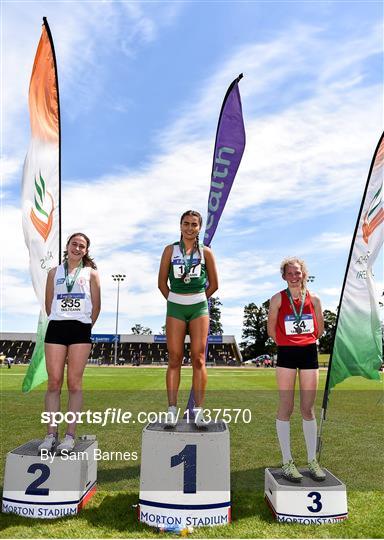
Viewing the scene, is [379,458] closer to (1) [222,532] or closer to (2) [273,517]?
(2) [273,517]

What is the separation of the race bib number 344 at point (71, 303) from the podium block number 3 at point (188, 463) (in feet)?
5.26

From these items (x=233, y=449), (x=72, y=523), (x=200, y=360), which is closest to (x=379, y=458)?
(x=233, y=449)

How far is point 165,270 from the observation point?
15.4 ft

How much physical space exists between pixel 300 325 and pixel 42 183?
3.88 m

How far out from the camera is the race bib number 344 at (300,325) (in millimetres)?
4414

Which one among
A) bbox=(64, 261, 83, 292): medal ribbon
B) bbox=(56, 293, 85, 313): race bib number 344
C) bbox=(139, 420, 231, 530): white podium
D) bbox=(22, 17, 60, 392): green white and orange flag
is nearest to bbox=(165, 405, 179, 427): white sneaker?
bbox=(139, 420, 231, 530): white podium

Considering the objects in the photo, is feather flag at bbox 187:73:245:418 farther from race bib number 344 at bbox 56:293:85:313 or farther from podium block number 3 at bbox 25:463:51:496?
podium block number 3 at bbox 25:463:51:496

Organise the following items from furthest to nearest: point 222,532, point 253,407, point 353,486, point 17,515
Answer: point 253,407, point 353,486, point 17,515, point 222,532

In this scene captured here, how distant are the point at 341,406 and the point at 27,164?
9.75 metres

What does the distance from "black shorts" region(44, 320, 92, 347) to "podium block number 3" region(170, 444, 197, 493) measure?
53.5 inches

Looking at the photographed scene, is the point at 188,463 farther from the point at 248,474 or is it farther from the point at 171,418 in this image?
the point at 248,474

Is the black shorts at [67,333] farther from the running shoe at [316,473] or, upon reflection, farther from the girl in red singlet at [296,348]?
the running shoe at [316,473]

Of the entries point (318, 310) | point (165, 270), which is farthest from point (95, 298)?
point (318, 310)

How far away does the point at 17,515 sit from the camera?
13.1 feet
